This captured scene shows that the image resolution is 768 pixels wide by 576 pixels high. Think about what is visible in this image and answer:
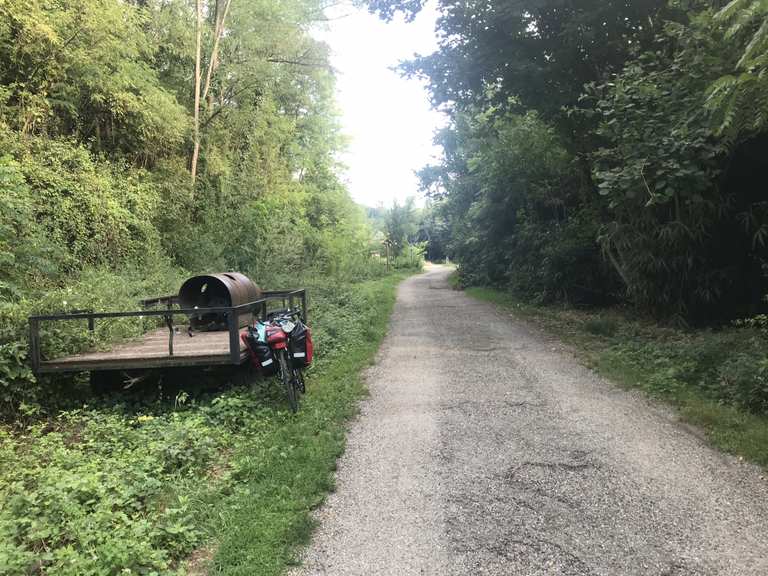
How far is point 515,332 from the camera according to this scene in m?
11.0

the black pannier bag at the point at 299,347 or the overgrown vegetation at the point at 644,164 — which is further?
the overgrown vegetation at the point at 644,164

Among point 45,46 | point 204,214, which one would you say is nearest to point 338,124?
point 204,214

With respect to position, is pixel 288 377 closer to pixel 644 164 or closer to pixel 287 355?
pixel 287 355

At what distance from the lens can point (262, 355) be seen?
5.87 m

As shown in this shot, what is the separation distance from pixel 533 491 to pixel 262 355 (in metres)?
3.36

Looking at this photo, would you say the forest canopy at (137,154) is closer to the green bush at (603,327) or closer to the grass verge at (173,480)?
the grass verge at (173,480)

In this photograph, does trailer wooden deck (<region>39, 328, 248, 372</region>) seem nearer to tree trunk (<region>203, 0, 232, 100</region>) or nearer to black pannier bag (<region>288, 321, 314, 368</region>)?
black pannier bag (<region>288, 321, 314, 368</region>)

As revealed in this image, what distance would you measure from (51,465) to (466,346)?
6856mm

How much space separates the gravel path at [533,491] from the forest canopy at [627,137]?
3.15m

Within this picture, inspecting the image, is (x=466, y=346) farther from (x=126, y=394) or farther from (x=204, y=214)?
(x=204, y=214)

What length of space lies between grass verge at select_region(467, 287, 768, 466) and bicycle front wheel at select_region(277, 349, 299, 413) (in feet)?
14.0

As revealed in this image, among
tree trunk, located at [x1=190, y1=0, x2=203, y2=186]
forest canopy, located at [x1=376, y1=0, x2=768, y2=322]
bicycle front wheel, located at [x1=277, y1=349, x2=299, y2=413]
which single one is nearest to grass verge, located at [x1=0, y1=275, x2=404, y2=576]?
bicycle front wheel, located at [x1=277, y1=349, x2=299, y2=413]

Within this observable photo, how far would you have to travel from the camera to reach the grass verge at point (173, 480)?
10.0ft

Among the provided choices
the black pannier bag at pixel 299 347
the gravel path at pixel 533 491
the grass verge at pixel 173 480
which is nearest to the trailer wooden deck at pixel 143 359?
the grass verge at pixel 173 480
